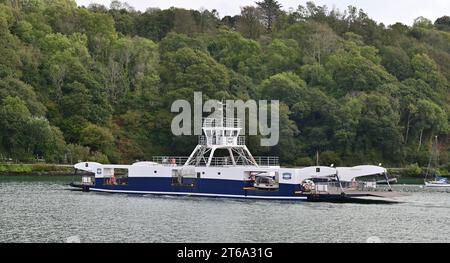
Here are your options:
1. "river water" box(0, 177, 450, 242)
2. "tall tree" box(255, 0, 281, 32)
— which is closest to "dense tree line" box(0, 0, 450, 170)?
"tall tree" box(255, 0, 281, 32)

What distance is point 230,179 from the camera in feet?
249

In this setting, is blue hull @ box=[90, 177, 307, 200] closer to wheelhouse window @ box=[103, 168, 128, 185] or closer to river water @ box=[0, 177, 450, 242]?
wheelhouse window @ box=[103, 168, 128, 185]

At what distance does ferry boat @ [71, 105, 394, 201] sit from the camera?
73125mm

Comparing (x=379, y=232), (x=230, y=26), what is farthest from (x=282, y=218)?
(x=230, y=26)

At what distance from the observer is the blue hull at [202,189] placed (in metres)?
73.6

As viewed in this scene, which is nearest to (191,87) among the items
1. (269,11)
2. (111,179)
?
(111,179)

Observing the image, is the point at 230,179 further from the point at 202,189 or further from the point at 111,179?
the point at 111,179

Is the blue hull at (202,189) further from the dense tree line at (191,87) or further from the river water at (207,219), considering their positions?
the dense tree line at (191,87)

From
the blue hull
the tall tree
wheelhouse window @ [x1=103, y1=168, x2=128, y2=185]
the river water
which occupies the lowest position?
the river water

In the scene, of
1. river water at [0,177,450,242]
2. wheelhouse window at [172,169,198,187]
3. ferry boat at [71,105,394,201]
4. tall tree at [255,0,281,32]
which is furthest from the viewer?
tall tree at [255,0,281,32]

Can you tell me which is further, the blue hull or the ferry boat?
the blue hull

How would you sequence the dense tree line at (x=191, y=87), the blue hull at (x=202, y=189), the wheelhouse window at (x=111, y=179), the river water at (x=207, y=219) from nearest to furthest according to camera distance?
1. the river water at (x=207, y=219)
2. the blue hull at (x=202, y=189)
3. the wheelhouse window at (x=111, y=179)
4. the dense tree line at (x=191, y=87)

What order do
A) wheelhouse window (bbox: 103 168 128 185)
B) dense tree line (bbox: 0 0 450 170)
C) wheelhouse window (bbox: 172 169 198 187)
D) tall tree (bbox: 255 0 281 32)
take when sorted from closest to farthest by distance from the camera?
wheelhouse window (bbox: 172 169 198 187) < wheelhouse window (bbox: 103 168 128 185) < dense tree line (bbox: 0 0 450 170) < tall tree (bbox: 255 0 281 32)

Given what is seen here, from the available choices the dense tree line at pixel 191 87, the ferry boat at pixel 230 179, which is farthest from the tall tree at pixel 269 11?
the ferry boat at pixel 230 179
